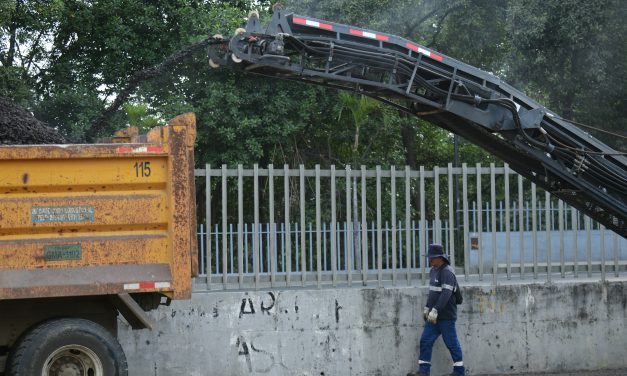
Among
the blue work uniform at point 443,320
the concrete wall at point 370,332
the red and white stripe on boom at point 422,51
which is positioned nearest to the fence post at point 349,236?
the concrete wall at point 370,332

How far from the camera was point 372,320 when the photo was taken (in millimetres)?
10148

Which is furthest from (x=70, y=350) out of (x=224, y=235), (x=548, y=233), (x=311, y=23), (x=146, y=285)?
(x=548, y=233)

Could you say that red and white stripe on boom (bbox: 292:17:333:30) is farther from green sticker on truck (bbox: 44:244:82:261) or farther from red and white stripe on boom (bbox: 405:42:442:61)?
green sticker on truck (bbox: 44:244:82:261)

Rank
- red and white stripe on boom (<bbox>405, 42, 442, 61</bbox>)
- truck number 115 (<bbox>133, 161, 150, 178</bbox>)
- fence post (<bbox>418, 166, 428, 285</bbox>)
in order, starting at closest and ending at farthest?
truck number 115 (<bbox>133, 161, 150, 178</bbox>) < red and white stripe on boom (<bbox>405, 42, 442, 61</bbox>) < fence post (<bbox>418, 166, 428, 285</bbox>)

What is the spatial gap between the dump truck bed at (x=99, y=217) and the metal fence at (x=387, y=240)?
2605 millimetres

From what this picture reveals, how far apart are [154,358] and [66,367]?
8.91ft

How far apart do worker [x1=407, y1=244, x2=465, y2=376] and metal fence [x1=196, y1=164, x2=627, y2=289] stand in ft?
1.89

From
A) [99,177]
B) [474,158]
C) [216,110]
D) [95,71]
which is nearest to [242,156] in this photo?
[216,110]

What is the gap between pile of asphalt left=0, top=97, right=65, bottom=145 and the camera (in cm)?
767

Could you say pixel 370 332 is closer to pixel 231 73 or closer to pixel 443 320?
pixel 443 320

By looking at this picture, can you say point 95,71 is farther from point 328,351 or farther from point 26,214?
point 26,214

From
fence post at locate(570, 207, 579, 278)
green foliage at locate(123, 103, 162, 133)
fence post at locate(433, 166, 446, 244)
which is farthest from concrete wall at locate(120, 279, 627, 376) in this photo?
green foliage at locate(123, 103, 162, 133)

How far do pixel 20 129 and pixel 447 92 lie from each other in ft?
12.9

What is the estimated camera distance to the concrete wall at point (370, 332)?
9.62 meters
